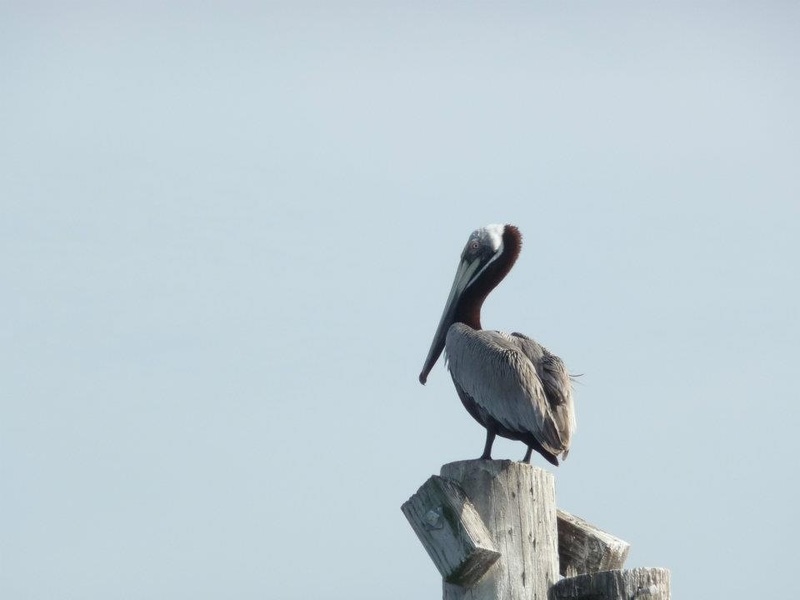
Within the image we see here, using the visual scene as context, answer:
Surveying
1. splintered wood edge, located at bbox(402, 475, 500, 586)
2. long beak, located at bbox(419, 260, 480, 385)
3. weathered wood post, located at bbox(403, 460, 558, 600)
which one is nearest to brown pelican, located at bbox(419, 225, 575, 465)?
long beak, located at bbox(419, 260, 480, 385)

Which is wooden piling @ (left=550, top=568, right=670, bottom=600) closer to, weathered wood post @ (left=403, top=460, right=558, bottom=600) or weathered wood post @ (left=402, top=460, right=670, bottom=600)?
weathered wood post @ (left=402, top=460, right=670, bottom=600)

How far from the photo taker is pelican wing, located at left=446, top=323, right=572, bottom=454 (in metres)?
6.71

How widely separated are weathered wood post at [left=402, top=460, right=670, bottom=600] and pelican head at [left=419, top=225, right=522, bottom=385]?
111 inches

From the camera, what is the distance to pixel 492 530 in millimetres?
5160

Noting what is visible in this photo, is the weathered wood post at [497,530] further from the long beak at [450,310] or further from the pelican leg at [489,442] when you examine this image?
the long beak at [450,310]

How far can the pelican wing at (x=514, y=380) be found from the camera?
22.0ft

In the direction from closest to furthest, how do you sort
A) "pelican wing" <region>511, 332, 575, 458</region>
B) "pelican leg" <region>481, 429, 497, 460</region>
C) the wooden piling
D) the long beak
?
the wooden piling
"pelican wing" <region>511, 332, 575, 458</region>
"pelican leg" <region>481, 429, 497, 460</region>
the long beak

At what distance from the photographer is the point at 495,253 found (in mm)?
8375

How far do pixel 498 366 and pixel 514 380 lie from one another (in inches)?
8.6

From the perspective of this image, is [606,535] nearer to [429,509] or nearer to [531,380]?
[429,509]

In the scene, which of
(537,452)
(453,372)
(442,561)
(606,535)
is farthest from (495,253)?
(442,561)

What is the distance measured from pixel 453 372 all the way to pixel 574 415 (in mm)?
1007

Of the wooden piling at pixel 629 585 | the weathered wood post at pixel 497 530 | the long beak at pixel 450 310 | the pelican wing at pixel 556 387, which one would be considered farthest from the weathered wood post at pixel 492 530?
the long beak at pixel 450 310

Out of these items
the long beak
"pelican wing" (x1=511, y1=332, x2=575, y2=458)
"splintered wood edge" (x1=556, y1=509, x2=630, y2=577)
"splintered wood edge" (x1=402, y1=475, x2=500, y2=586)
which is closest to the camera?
"splintered wood edge" (x1=402, y1=475, x2=500, y2=586)
